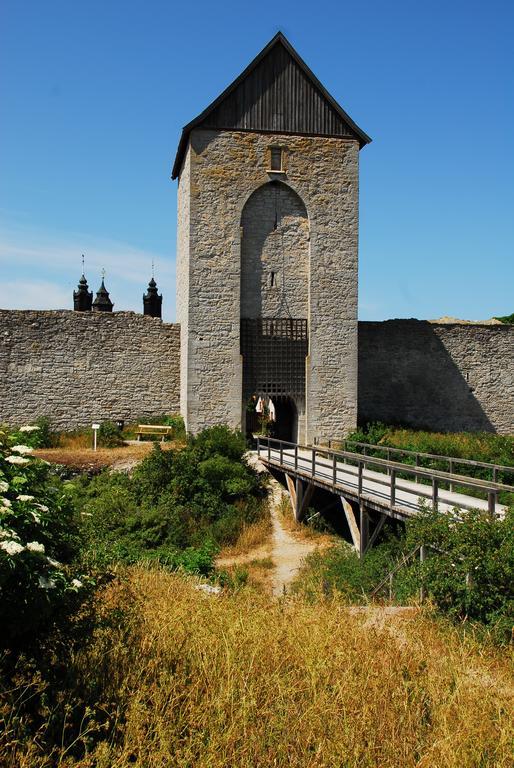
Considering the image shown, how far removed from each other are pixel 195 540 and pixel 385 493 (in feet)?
13.9

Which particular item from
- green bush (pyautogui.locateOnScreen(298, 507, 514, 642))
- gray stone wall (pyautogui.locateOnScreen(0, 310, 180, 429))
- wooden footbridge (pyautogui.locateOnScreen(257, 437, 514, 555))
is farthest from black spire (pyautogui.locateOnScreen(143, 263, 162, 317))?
green bush (pyautogui.locateOnScreen(298, 507, 514, 642))

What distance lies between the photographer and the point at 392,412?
22.7 metres

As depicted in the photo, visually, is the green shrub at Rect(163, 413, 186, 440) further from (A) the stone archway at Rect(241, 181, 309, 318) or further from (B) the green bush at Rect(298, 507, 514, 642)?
(B) the green bush at Rect(298, 507, 514, 642)

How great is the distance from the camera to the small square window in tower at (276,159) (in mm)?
19453

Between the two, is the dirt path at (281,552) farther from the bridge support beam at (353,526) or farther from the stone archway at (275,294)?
the stone archway at (275,294)

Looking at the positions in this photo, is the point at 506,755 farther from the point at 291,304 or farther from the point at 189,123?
the point at 189,123

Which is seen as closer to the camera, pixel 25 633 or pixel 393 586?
pixel 25 633

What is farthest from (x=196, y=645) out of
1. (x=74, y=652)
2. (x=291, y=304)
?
(x=291, y=304)

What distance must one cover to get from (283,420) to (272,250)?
5.21 meters

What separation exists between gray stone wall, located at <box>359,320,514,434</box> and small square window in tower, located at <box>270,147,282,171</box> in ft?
19.1

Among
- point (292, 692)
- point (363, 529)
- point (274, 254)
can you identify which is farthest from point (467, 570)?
point (274, 254)

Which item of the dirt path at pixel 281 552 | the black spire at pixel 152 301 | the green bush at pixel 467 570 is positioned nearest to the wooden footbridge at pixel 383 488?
the green bush at pixel 467 570

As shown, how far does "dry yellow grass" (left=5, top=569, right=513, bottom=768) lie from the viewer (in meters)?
3.87

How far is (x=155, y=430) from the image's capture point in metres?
19.8
